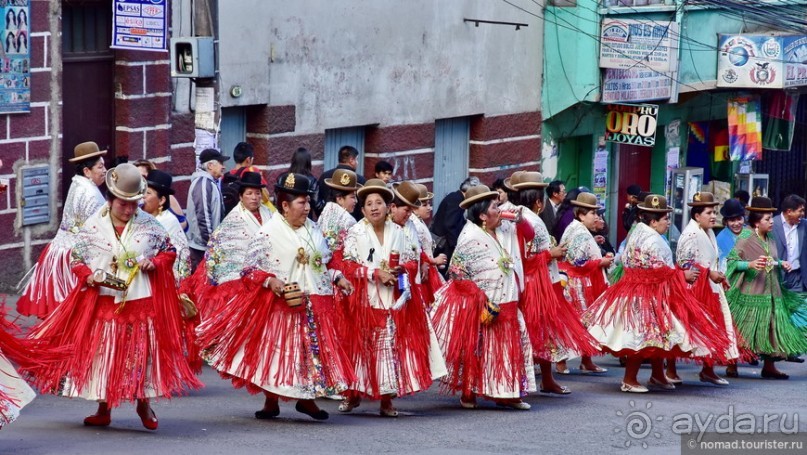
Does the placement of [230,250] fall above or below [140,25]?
below

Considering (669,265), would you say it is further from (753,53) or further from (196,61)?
(753,53)

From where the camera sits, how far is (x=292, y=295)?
10.0 meters

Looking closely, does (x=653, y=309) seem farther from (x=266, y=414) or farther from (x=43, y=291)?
(x=43, y=291)

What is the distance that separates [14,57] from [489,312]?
19.5ft

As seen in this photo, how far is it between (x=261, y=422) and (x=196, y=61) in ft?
18.1

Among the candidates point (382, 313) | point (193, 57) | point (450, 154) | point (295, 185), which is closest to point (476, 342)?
→ point (382, 313)

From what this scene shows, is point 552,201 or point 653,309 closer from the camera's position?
point 653,309

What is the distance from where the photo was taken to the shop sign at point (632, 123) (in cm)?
2322

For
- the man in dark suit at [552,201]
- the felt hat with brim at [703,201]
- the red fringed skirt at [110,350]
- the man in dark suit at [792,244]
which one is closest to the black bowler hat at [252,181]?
the red fringed skirt at [110,350]

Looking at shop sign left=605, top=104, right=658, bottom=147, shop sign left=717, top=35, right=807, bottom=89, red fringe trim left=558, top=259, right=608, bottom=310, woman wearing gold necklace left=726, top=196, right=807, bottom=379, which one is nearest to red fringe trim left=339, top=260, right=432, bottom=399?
red fringe trim left=558, top=259, right=608, bottom=310

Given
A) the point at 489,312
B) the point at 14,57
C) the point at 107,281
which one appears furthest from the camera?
the point at 14,57

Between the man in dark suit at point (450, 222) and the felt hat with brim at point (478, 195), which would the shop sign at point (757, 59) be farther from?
the felt hat with brim at point (478, 195)

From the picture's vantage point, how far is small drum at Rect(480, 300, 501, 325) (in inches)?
444

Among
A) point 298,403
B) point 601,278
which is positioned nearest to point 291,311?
point 298,403
